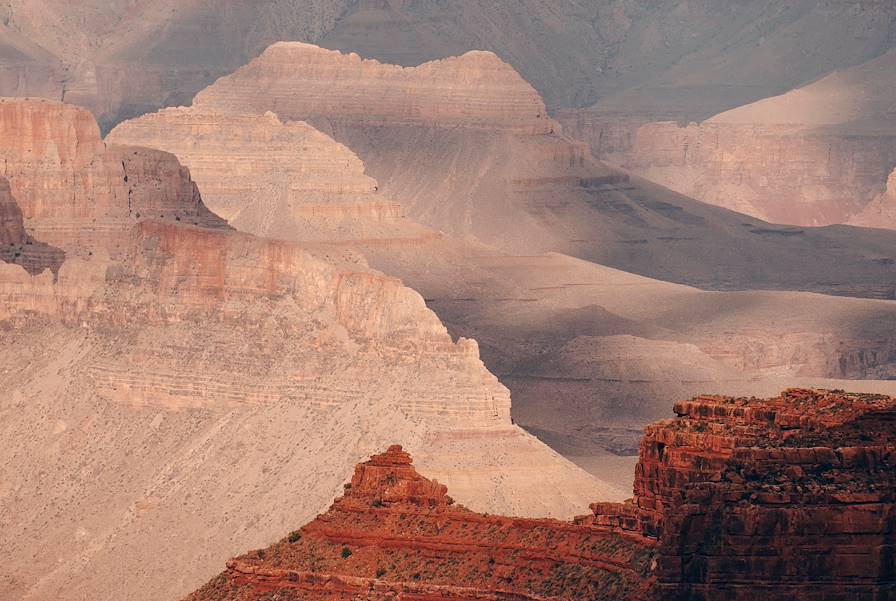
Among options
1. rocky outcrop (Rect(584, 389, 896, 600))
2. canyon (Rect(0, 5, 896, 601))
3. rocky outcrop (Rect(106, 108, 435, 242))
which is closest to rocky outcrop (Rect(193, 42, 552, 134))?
canyon (Rect(0, 5, 896, 601))

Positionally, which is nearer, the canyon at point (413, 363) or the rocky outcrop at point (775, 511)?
the rocky outcrop at point (775, 511)

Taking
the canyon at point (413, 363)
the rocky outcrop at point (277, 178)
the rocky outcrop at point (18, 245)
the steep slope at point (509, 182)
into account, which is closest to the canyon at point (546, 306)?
the rocky outcrop at point (277, 178)

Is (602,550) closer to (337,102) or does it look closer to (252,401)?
(252,401)

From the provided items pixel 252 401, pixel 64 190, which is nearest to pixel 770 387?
pixel 64 190

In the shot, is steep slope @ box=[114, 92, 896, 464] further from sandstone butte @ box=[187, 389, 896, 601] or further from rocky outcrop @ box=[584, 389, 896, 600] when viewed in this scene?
rocky outcrop @ box=[584, 389, 896, 600]

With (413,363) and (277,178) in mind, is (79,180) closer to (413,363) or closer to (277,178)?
(277,178)

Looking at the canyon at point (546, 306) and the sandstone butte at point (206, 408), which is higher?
the canyon at point (546, 306)

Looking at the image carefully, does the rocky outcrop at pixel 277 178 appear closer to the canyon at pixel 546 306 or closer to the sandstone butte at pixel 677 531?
the canyon at pixel 546 306

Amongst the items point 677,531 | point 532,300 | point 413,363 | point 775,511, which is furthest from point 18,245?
point 677,531
